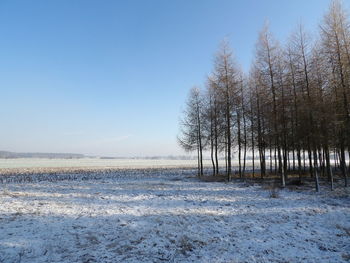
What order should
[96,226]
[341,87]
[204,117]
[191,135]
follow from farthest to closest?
1. [191,135]
2. [204,117]
3. [341,87]
4. [96,226]

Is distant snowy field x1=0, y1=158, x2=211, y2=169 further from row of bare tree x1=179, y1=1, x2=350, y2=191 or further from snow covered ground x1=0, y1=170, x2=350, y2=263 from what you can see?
snow covered ground x1=0, y1=170, x2=350, y2=263

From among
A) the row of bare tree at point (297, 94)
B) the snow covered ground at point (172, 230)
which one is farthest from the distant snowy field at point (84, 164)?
the snow covered ground at point (172, 230)

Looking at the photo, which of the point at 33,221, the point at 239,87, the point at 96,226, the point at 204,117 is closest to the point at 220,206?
the point at 96,226

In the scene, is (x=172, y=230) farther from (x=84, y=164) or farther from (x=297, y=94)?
(x=84, y=164)

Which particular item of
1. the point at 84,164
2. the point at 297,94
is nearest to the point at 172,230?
the point at 297,94

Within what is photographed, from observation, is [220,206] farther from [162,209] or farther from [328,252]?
[328,252]

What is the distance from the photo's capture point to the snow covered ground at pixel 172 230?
18.8 feet

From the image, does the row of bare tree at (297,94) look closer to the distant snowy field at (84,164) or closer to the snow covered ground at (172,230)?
the snow covered ground at (172,230)

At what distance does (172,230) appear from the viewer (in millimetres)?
7363

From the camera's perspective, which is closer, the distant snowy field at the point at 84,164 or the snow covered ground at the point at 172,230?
the snow covered ground at the point at 172,230

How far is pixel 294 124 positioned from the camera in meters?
16.0

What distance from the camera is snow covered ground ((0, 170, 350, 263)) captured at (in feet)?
18.8

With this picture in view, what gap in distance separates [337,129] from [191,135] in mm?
15407

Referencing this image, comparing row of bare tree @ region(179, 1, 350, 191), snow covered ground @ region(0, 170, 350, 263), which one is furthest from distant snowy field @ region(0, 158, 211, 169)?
snow covered ground @ region(0, 170, 350, 263)
